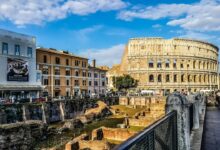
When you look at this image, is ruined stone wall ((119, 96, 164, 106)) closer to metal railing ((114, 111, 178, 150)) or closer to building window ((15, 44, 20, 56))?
building window ((15, 44, 20, 56))

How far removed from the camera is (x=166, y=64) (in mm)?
104438

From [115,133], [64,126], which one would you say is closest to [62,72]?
[64,126]

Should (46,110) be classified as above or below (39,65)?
below

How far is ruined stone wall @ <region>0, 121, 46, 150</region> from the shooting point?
3186 cm

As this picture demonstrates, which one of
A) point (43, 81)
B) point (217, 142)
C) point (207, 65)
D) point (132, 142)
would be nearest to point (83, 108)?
point (43, 81)

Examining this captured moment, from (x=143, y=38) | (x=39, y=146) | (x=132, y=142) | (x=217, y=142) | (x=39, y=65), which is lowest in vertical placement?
(x=39, y=146)

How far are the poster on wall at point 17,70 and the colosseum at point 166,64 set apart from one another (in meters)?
56.4

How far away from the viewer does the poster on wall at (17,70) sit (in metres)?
49.9

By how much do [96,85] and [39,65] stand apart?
84.6 ft

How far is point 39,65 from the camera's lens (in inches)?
2393

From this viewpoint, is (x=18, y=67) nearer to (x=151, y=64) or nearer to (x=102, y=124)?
(x=102, y=124)

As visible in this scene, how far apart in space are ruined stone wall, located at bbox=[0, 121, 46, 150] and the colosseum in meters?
69.2

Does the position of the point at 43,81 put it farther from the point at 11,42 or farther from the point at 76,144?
the point at 76,144

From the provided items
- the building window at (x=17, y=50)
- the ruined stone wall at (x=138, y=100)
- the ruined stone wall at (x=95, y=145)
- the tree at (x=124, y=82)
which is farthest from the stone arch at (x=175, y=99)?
the tree at (x=124, y=82)
